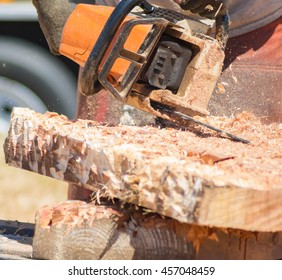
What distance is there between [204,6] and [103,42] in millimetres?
482

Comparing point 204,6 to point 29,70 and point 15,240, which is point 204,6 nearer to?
point 15,240

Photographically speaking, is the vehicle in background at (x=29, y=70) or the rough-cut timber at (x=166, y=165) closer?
Answer: the rough-cut timber at (x=166, y=165)

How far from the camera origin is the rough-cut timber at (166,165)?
1.97 metres

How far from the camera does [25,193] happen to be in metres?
5.34

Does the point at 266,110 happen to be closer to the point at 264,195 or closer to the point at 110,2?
the point at 110,2

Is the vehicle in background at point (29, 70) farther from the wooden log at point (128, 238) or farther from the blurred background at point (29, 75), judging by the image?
the wooden log at point (128, 238)

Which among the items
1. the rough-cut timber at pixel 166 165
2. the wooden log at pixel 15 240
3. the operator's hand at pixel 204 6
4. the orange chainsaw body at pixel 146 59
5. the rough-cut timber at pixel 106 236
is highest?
the operator's hand at pixel 204 6

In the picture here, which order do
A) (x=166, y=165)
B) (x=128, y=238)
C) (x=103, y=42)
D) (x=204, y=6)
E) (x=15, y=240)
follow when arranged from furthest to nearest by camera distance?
1. (x=204, y=6)
2. (x=15, y=240)
3. (x=103, y=42)
4. (x=128, y=238)
5. (x=166, y=165)

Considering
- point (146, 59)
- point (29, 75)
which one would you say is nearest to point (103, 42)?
point (146, 59)

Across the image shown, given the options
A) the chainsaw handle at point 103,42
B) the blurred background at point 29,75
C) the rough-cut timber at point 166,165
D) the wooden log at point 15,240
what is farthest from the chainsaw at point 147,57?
the blurred background at point 29,75

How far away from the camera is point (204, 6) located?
2.89 m

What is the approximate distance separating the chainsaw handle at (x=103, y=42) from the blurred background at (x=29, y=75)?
2.84 m

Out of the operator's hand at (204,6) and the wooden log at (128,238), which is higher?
the operator's hand at (204,6)

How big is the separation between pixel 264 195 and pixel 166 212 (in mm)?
249
